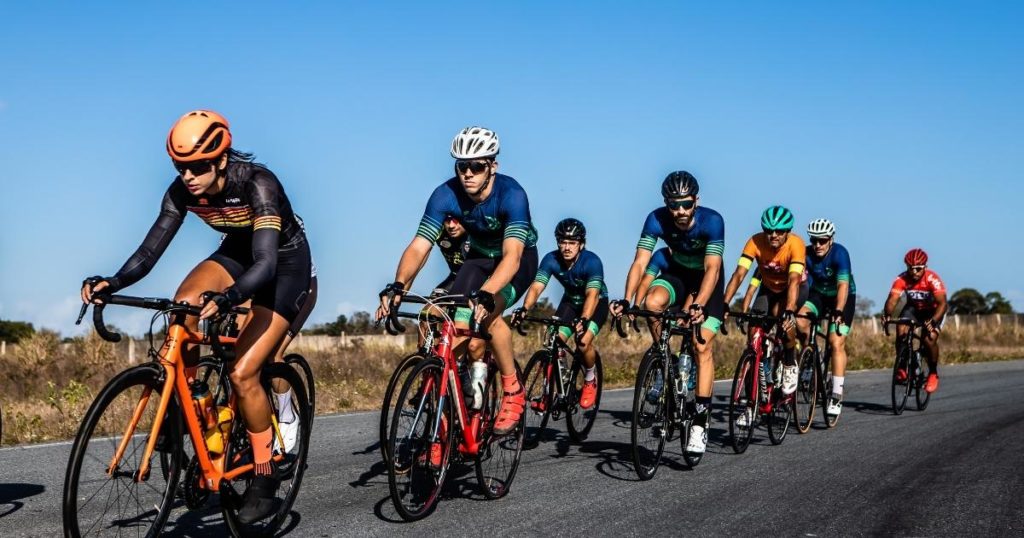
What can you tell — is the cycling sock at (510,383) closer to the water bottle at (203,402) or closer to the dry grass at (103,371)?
the water bottle at (203,402)

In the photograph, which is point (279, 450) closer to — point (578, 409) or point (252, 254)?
point (252, 254)

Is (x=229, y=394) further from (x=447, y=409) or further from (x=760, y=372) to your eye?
(x=760, y=372)

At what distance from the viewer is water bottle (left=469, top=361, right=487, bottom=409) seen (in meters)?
7.46

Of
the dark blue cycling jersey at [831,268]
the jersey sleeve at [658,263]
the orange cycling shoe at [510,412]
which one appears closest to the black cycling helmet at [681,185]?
the jersey sleeve at [658,263]

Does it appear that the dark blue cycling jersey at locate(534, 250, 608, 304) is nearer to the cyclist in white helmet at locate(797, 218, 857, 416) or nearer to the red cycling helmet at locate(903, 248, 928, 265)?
the cyclist in white helmet at locate(797, 218, 857, 416)

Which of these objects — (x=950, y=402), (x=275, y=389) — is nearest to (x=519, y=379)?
(x=275, y=389)

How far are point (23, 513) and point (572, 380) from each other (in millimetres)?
5771

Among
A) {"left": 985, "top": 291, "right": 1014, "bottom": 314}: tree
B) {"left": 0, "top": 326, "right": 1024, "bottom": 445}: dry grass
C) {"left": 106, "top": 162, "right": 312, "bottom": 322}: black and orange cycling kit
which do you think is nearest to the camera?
{"left": 106, "top": 162, "right": 312, "bottom": 322}: black and orange cycling kit

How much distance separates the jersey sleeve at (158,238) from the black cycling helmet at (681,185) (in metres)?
4.78

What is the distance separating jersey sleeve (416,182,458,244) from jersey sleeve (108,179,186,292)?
2.05 metres

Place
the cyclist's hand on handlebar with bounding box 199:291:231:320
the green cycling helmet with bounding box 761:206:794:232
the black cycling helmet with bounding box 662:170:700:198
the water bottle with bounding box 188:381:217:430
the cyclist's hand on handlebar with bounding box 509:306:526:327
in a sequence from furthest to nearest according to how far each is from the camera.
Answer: the green cycling helmet with bounding box 761:206:794:232 < the cyclist's hand on handlebar with bounding box 509:306:526:327 < the black cycling helmet with bounding box 662:170:700:198 < the water bottle with bounding box 188:381:217:430 < the cyclist's hand on handlebar with bounding box 199:291:231:320

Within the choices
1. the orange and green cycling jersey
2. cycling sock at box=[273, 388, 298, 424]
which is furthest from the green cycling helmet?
cycling sock at box=[273, 388, 298, 424]

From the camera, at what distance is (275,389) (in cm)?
642

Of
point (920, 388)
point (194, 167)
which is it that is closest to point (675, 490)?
point (194, 167)
